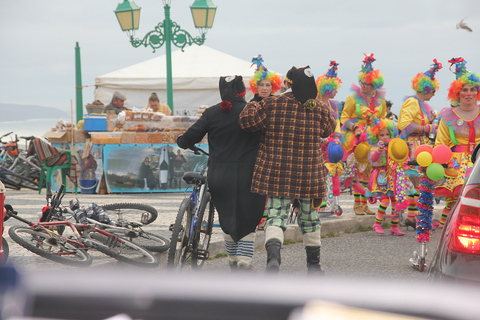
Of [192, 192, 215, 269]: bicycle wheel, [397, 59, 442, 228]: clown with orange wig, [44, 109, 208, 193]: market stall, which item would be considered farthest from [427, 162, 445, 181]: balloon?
[44, 109, 208, 193]: market stall

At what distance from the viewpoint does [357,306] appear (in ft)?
2.95

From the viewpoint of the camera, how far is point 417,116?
29.0 ft

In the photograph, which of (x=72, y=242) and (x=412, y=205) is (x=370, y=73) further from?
(x=72, y=242)

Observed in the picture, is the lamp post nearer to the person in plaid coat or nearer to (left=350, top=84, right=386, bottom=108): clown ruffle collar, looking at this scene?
(left=350, top=84, right=386, bottom=108): clown ruffle collar

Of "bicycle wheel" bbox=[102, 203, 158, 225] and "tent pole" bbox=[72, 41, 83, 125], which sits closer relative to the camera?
"bicycle wheel" bbox=[102, 203, 158, 225]

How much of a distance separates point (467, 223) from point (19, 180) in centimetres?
1246

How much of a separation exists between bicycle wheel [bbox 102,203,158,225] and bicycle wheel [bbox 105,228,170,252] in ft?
1.04

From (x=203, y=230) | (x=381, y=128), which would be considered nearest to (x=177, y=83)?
(x=381, y=128)

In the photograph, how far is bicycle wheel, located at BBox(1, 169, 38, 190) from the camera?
45.8 feet

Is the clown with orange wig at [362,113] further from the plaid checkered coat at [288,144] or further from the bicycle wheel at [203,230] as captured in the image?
the plaid checkered coat at [288,144]

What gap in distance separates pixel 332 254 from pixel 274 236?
2461mm

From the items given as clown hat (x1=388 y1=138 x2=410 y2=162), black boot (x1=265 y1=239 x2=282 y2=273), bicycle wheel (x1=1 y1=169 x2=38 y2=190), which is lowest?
bicycle wheel (x1=1 y1=169 x2=38 y2=190)

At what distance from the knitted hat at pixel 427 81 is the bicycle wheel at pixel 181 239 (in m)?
4.43

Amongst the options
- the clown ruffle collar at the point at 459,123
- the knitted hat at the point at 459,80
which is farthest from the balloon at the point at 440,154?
the knitted hat at the point at 459,80
